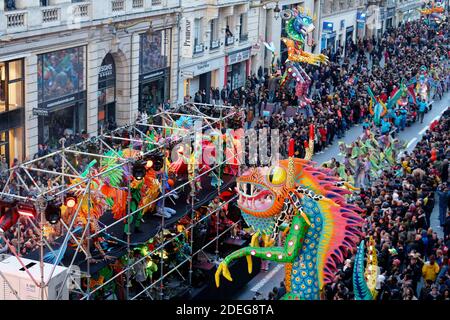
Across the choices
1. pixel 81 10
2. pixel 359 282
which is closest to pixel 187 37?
pixel 81 10

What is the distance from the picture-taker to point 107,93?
38.7 meters

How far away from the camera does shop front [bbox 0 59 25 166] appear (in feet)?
103

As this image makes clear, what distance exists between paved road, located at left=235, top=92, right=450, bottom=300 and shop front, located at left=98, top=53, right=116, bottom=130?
30.3ft

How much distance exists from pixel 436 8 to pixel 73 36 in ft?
182

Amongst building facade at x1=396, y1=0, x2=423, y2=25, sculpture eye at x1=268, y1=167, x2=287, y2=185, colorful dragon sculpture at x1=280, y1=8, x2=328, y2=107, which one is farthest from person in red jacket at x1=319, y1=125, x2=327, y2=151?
building facade at x1=396, y1=0, x2=423, y2=25

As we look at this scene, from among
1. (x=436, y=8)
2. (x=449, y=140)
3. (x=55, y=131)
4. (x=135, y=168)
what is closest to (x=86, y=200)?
(x=135, y=168)

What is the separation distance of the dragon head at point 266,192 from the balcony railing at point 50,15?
16.4 m

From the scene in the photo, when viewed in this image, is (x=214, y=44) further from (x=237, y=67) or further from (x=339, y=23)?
(x=339, y=23)

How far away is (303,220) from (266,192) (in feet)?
3.22

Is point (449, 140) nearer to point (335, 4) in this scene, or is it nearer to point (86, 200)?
point (86, 200)

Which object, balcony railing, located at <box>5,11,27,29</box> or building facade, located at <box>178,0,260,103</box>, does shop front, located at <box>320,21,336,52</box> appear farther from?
balcony railing, located at <box>5,11,27,29</box>

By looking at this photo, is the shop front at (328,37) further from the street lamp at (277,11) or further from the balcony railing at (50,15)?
the balcony railing at (50,15)

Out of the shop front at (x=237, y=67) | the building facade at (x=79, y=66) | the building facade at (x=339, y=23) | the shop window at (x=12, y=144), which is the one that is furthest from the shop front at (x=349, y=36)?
the shop window at (x=12, y=144)

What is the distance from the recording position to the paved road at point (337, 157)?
78.7ft
